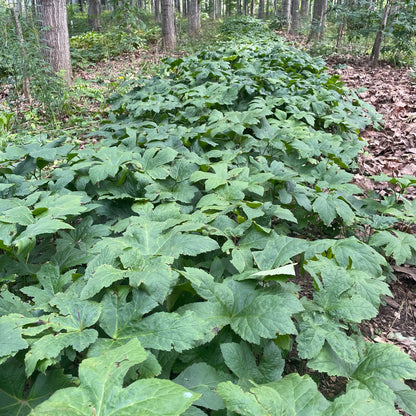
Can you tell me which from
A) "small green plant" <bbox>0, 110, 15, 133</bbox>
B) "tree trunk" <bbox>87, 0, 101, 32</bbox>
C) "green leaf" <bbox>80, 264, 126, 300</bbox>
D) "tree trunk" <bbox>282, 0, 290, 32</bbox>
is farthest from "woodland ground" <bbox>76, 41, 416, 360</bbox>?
"tree trunk" <bbox>282, 0, 290, 32</bbox>

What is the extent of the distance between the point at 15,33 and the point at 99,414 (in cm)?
644

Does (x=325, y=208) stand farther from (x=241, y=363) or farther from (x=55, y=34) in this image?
(x=55, y=34)

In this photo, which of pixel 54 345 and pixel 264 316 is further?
pixel 264 316

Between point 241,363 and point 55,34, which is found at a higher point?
point 55,34

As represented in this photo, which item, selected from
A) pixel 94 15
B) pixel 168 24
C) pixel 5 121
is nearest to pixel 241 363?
pixel 5 121

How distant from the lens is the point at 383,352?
143cm

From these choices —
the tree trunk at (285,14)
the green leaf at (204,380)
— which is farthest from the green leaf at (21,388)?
the tree trunk at (285,14)

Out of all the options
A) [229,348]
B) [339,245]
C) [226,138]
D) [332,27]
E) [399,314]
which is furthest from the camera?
[332,27]

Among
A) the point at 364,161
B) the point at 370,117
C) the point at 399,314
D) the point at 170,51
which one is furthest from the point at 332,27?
the point at 399,314

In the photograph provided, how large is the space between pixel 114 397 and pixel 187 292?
74 centimetres

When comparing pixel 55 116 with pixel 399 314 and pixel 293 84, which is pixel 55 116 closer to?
pixel 293 84

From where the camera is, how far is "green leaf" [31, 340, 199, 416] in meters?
0.93

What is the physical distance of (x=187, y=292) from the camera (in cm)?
167

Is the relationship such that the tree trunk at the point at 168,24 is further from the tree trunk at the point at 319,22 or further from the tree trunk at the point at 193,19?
the tree trunk at the point at 319,22
